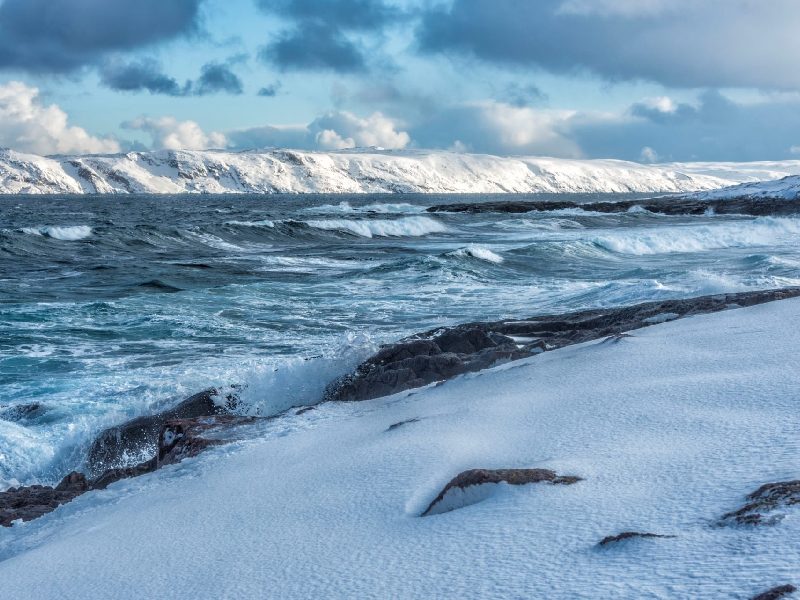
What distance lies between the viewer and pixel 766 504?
2.62 metres

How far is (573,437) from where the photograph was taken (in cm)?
396

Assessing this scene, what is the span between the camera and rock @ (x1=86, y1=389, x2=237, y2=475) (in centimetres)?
717

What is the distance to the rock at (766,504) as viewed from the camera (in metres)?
2.52

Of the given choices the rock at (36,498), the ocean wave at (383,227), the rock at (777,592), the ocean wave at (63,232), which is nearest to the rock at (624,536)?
the rock at (777,592)

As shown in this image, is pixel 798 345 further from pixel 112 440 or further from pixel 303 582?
pixel 112 440

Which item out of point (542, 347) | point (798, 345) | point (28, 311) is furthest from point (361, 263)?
point (798, 345)

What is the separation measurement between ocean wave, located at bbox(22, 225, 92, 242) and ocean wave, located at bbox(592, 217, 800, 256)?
25.1 meters

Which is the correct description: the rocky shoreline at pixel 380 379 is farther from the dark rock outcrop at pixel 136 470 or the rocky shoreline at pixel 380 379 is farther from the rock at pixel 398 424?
the rock at pixel 398 424

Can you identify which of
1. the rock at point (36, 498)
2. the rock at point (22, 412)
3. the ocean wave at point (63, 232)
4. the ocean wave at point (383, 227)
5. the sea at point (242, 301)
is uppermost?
the ocean wave at point (63, 232)

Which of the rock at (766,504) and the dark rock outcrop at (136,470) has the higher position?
the rock at (766,504)

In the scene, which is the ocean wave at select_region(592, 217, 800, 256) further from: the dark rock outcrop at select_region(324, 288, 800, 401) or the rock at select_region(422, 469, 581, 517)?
the rock at select_region(422, 469, 581, 517)

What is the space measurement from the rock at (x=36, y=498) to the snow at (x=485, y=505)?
1.16 feet

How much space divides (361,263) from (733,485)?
24.9 meters

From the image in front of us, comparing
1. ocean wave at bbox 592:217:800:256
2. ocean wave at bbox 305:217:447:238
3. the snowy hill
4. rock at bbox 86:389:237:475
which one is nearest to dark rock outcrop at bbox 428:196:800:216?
the snowy hill
